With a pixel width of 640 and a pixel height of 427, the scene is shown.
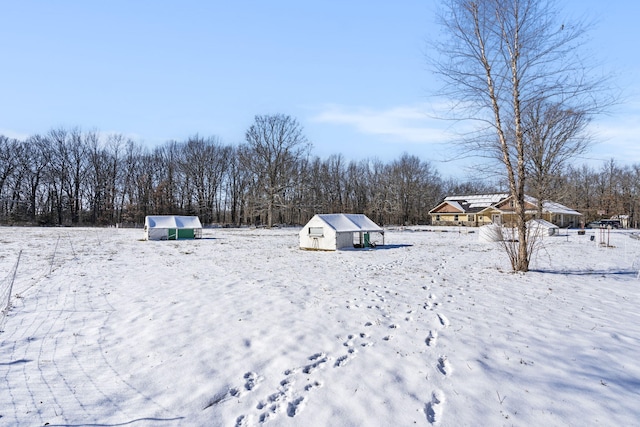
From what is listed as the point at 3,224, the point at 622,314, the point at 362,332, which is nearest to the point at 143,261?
the point at 362,332

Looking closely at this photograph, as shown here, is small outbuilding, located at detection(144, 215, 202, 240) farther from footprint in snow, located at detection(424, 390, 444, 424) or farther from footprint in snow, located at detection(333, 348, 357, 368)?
footprint in snow, located at detection(424, 390, 444, 424)

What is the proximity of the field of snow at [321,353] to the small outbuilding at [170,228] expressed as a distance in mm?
19150

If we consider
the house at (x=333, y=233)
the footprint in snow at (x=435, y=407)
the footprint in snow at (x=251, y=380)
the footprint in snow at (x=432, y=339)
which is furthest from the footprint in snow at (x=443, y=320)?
the house at (x=333, y=233)

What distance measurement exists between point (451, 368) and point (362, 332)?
1.75 m

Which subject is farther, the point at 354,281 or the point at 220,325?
the point at 354,281

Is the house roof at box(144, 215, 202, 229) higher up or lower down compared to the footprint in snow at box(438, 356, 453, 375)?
higher up

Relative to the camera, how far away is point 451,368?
16.0 ft

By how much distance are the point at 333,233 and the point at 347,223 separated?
1886mm

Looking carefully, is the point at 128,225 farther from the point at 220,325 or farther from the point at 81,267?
the point at 220,325

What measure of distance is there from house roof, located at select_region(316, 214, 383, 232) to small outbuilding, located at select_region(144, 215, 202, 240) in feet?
46.0

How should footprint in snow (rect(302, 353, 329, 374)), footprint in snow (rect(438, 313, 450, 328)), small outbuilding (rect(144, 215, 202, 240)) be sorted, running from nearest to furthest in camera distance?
footprint in snow (rect(302, 353, 329, 374)), footprint in snow (rect(438, 313, 450, 328)), small outbuilding (rect(144, 215, 202, 240))

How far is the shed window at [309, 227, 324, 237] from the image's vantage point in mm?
21734

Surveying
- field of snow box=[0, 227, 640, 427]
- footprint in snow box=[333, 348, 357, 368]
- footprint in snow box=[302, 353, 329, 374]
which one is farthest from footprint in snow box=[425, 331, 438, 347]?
footprint in snow box=[302, 353, 329, 374]

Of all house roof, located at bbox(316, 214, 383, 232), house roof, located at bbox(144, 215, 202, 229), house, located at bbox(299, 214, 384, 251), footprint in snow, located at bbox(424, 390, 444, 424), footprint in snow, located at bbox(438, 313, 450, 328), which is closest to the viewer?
footprint in snow, located at bbox(424, 390, 444, 424)
